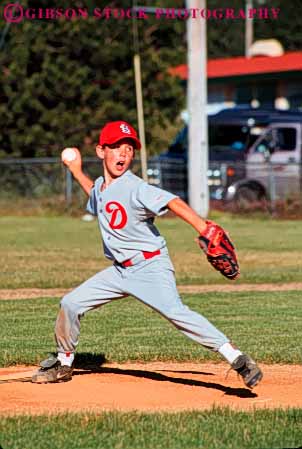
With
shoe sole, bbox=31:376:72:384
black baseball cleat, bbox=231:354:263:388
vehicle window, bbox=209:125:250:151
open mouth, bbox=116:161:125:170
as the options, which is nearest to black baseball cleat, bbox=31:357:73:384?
shoe sole, bbox=31:376:72:384

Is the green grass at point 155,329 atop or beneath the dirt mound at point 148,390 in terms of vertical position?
beneath

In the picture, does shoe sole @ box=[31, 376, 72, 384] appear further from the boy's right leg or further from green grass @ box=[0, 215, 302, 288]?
green grass @ box=[0, 215, 302, 288]

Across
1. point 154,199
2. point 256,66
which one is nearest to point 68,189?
point 256,66

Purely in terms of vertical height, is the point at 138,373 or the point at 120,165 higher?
the point at 120,165

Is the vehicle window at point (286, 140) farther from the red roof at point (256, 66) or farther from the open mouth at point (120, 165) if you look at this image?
the open mouth at point (120, 165)

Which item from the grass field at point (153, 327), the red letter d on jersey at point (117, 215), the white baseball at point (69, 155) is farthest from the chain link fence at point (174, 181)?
the red letter d on jersey at point (117, 215)

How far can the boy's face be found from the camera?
7277 mm

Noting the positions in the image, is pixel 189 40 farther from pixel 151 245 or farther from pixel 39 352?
pixel 151 245

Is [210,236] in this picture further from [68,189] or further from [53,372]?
[68,189]

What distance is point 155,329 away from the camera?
1120 cm

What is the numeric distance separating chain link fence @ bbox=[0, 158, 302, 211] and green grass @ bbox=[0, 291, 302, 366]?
42.8 ft

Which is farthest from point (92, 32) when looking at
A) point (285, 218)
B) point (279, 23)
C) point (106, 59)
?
point (279, 23)

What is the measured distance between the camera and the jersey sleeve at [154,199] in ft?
22.5

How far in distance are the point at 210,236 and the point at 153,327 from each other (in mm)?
4703
